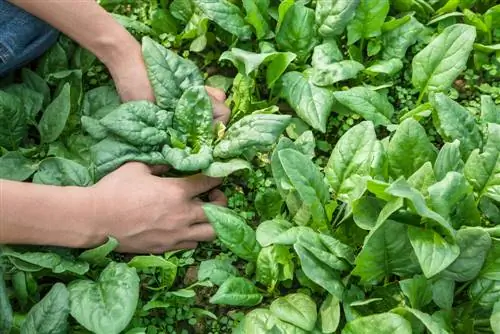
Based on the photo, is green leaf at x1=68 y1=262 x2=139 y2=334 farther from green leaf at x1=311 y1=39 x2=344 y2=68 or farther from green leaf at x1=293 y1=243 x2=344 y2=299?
green leaf at x1=311 y1=39 x2=344 y2=68

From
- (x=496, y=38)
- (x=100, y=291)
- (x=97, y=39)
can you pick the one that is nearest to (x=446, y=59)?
(x=496, y=38)

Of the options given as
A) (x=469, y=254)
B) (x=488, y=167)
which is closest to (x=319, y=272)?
(x=469, y=254)

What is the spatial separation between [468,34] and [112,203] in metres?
1.04

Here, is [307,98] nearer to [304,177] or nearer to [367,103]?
[367,103]

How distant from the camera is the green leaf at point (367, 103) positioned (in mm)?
1982

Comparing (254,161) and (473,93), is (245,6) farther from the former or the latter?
(473,93)

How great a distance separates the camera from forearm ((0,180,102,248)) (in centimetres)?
166

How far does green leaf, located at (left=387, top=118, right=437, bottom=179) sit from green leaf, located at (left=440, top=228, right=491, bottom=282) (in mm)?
226

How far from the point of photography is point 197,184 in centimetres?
191

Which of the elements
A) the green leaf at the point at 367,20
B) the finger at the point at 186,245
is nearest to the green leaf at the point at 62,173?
the finger at the point at 186,245

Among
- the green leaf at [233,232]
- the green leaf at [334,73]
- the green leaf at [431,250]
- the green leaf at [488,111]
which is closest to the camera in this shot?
the green leaf at [431,250]

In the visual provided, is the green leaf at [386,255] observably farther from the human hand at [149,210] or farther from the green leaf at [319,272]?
the human hand at [149,210]

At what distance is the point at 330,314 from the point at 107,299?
1.72 ft

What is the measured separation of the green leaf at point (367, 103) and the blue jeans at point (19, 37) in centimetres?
83
